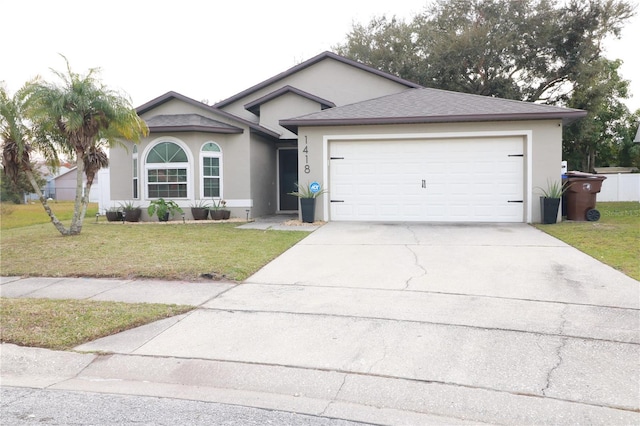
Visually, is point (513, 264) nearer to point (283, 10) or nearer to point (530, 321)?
point (530, 321)

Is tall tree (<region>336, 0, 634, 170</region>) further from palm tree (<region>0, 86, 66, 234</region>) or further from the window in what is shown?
palm tree (<region>0, 86, 66, 234</region>)

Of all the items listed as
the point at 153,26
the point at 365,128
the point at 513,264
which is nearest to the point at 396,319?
the point at 513,264

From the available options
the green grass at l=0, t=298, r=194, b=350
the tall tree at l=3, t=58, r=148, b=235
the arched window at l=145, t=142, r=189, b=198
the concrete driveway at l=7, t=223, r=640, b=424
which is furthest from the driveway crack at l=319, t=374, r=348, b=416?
the arched window at l=145, t=142, r=189, b=198

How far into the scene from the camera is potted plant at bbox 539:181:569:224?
12.4 m

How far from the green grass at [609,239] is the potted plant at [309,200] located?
585cm

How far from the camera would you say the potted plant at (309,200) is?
13422 millimetres

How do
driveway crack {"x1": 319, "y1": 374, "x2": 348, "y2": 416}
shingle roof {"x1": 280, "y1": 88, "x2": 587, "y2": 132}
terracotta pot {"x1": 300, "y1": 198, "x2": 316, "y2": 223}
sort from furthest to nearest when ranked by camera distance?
terracotta pot {"x1": 300, "y1": 198, "x2": 316, "y2": 223} → shingle roof {"x1": 280, "y1": 88, "x2": 587, "y2": 132} → driveway crack {"x1": 319, "y1": 374, "x2": 348, "y2": 416}

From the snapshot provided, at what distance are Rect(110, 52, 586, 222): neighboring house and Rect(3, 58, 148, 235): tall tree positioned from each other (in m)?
3.42

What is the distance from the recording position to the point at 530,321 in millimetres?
5230

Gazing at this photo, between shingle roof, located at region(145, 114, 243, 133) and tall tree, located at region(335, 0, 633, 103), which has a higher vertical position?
tall tree, located at region(335, 0, 633, 103)

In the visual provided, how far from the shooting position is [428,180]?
1348cm

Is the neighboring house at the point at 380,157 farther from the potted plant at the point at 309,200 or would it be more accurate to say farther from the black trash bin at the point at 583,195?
the black trash bin at the point at 583,195

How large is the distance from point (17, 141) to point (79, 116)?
1.46 meters

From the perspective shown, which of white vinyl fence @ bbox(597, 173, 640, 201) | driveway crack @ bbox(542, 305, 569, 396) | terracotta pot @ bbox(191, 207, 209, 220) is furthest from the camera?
white vinyl fence @ bbox(597, 173, 640, 201)
